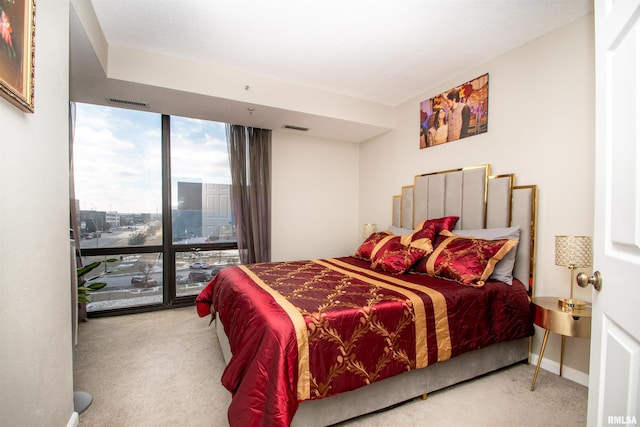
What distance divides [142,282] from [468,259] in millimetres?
3799

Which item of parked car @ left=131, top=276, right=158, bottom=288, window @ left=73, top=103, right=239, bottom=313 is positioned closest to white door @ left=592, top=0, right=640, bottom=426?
window @ left=73, top=103, right=239, bottom=313

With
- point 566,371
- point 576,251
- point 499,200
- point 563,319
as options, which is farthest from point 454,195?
point 566,371

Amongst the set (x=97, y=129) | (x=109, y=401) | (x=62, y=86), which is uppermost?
(x=97, y=129)

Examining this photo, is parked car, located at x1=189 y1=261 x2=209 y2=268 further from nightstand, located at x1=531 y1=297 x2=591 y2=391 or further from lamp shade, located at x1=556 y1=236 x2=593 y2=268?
lamp shade, located at x1=556 y1=236 x2=593 y2=268

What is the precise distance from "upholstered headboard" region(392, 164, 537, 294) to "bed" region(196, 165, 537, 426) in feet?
0.03

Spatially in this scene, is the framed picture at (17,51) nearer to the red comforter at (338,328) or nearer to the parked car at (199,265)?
the red comforter at (338,328)

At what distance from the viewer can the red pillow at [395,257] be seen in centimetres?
264

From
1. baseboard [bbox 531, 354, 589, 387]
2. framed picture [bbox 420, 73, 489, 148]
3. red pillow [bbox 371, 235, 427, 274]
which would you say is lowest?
baseboard [bbox 531, 354, 589, 387]

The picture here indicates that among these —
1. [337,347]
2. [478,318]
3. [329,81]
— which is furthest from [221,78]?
[478,318]

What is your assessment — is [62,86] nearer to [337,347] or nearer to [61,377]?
[61,377]

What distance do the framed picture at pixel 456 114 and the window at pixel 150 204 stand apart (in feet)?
8.82

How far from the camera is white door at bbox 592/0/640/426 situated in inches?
29.3

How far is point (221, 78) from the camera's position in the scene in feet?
9.76

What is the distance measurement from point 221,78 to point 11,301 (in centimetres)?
258
